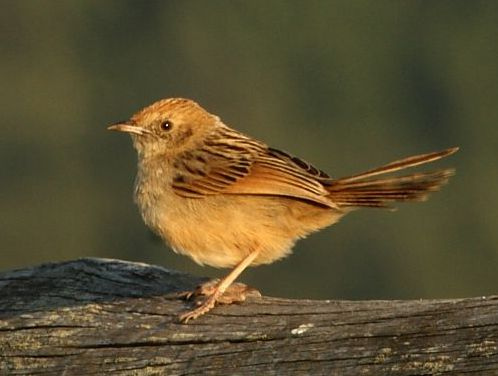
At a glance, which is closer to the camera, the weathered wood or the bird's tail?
the weathered wood

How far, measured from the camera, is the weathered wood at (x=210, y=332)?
5.22 metres

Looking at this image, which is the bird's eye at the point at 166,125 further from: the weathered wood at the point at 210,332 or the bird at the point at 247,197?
the weathered wood at the point at 210,332

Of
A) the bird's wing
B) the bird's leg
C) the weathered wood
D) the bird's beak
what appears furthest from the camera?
the bird's beak

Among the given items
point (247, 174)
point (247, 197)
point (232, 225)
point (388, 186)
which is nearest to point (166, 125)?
point (247, 174)

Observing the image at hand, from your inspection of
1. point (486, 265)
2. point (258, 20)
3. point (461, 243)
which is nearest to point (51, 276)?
point (486, 265)

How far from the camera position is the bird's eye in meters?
8.46

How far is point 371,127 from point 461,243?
566 inches

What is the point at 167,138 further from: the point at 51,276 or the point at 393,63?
the point at 393,63

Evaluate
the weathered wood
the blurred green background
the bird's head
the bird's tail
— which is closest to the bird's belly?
the bird's tail

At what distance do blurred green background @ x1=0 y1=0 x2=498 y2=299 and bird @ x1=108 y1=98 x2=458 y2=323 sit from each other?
37783 millimetres

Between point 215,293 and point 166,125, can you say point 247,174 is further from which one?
point 215,293

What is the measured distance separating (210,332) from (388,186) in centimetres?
201

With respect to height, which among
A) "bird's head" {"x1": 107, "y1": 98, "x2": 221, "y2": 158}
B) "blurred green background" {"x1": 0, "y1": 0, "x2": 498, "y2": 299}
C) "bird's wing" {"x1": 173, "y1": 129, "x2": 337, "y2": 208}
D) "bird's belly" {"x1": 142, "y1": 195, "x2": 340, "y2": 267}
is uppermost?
"bird's head" {"x1": 107, "y1": 98, "x2": 221, "y2": 158}

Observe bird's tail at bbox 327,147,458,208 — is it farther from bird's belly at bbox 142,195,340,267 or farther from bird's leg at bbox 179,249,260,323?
bird's leg at bbox 179,249,260,323
